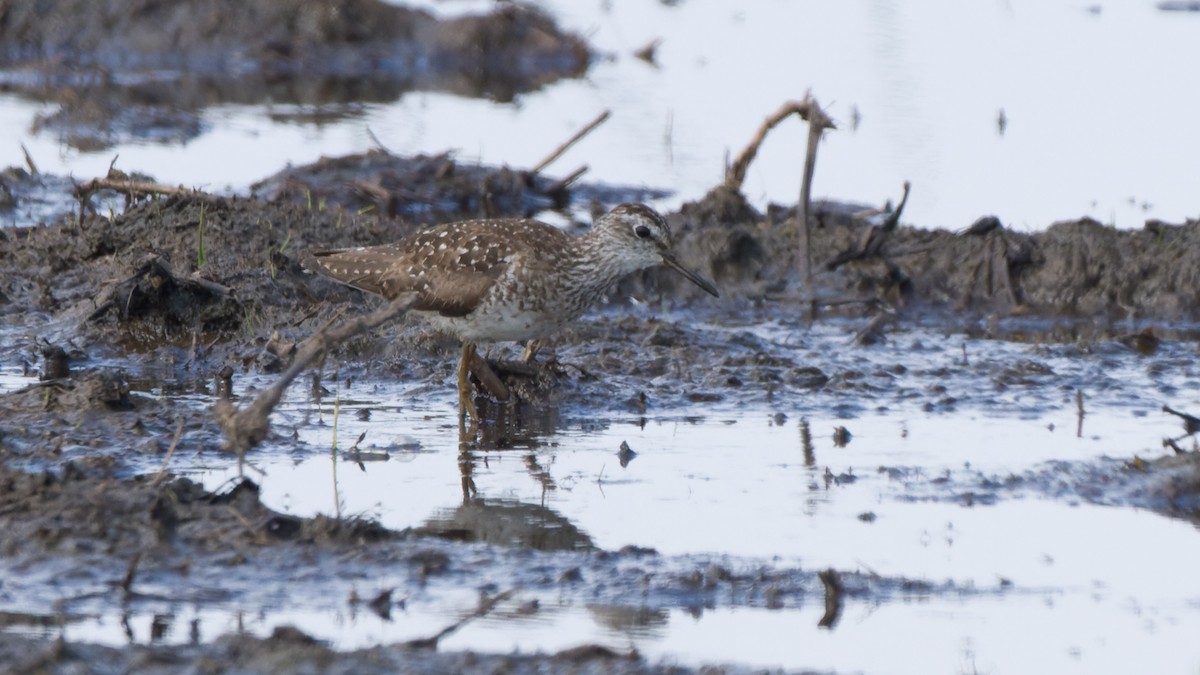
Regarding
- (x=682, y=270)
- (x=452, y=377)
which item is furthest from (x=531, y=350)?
(x=682, y=270)

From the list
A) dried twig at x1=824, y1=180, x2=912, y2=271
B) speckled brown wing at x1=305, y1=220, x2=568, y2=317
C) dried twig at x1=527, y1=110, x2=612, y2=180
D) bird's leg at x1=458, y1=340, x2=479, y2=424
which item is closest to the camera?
bird's leg at x1=458, y1=340, x2=479, y2=424

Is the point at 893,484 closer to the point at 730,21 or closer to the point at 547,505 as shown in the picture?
the point at 547,505

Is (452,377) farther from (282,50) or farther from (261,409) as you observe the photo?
(282,50)

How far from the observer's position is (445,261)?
349 inches

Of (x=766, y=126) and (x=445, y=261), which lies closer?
(x=445, y=261)

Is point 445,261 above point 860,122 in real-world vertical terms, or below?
below

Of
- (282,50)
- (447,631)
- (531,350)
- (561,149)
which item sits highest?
(282,50)

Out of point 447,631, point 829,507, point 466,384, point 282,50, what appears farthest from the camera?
point 282,50

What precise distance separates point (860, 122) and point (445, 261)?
28.7ft

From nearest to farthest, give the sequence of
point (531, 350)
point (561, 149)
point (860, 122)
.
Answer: point (531, 350) → point (561, 149) → point (860, 122)

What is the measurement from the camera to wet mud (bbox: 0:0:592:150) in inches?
752

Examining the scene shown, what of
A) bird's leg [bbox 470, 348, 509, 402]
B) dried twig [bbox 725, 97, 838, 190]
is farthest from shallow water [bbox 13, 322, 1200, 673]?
dried twig [bbox 725, 97, 838, 190]

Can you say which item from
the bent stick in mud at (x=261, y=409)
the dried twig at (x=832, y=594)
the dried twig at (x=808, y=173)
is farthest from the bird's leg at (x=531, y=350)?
the dried twig at (x=832, y=594)

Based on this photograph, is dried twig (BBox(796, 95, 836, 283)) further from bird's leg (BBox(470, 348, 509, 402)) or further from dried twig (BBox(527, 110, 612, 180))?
bird's leg (BBox(470, 348, 509, 402))
